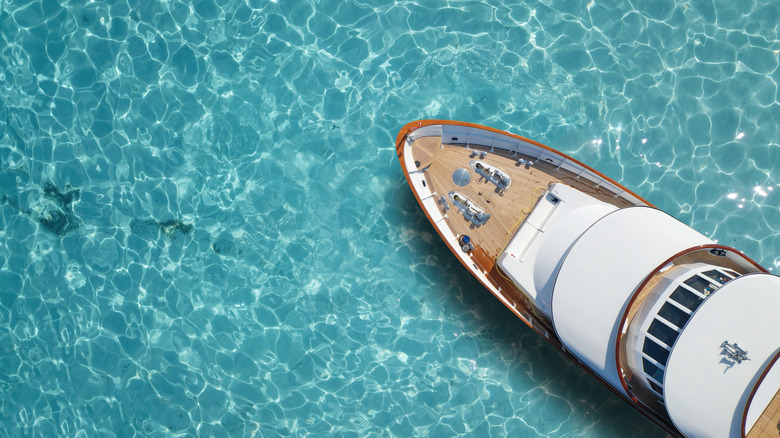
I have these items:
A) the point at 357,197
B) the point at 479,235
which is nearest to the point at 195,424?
the point at 357,197

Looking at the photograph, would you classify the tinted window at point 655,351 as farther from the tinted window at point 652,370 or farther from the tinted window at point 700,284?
the tinted window at point 700,284

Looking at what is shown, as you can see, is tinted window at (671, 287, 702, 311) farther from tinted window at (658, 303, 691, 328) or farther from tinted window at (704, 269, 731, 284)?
tinted window at (704, 269, 731, 284)

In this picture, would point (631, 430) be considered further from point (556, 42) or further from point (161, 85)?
point (161, 85)

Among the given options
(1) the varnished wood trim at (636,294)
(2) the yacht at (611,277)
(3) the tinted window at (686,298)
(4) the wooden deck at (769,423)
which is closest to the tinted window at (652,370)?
(2) the yacht at (611,277)

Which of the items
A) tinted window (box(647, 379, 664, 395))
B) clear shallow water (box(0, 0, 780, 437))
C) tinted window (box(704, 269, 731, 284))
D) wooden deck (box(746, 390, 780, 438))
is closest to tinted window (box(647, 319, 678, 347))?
tinted window (box(647, 379, 664, 395))

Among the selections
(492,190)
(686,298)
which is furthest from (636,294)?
(492,190)

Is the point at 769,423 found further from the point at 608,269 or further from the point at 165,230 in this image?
the point at 165,230
